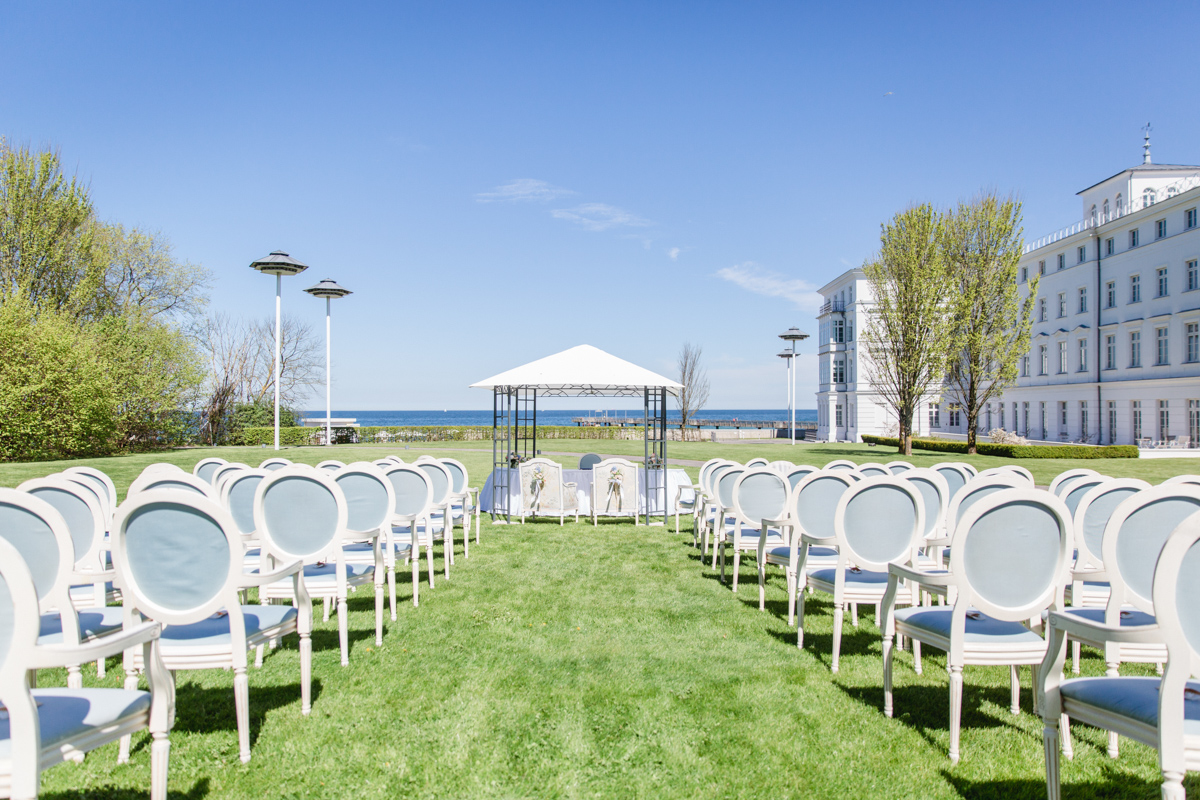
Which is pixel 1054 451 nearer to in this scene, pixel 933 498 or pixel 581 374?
pixel 581 374

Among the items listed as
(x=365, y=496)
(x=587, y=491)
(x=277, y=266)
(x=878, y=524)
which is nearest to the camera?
(x=878, y=524)

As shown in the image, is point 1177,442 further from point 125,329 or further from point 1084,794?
point 125,329

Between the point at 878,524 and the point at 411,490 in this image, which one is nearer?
the point at 878,524

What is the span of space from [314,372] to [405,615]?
43.8 m

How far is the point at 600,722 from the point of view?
3703mm

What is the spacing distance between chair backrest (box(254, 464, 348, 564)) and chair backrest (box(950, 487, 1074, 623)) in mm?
3645

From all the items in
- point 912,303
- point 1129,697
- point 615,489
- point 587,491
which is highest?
point 912,303

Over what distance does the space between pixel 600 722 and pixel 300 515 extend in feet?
7.82

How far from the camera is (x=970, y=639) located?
3.24m

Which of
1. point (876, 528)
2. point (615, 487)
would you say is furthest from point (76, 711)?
point (615, 487)

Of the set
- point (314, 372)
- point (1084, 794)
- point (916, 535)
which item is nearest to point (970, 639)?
point (1084, 794)

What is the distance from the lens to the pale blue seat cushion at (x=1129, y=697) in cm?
224

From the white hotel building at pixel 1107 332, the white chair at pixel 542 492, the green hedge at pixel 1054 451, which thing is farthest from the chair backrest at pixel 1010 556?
the white hotel building at pixel 1107 332

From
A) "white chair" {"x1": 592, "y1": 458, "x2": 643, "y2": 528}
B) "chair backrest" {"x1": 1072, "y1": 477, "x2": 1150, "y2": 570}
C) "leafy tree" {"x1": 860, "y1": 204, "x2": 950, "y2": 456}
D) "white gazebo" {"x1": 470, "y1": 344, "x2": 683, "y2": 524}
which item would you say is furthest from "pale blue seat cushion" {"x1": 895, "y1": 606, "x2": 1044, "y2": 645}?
"leafy tree" {"x1": 860, "y1": 204, "x2": 950, "y2": 456}
